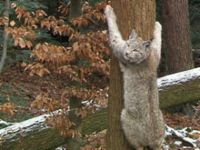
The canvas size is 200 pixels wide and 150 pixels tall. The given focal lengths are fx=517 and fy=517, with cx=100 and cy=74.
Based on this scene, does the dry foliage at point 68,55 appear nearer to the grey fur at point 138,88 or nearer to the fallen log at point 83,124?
the fallen log at point 83,124

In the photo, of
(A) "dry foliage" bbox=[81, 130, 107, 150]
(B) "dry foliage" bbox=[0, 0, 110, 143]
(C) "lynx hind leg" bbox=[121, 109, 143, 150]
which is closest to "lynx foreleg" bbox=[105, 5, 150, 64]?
(C) "lynx hind leg" bbox=[121, 109, 143, 150]

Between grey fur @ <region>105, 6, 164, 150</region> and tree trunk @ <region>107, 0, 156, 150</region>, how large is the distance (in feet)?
0.25

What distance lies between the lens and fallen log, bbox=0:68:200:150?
779 centimetres

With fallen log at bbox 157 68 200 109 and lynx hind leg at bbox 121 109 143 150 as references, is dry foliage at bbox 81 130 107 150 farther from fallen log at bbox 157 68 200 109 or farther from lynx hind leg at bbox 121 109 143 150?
fallen log at bbox 157 68 200 109

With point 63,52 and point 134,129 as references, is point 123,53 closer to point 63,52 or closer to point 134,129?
point 134,129

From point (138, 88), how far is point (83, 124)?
10.6ft

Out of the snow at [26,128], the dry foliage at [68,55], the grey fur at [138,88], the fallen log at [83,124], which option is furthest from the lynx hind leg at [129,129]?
the snow at [26,128]

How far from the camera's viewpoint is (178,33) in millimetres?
11961

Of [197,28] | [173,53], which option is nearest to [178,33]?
[173,53]

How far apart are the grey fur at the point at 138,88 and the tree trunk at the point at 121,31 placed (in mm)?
76

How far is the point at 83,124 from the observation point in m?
8.22

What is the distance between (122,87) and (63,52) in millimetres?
1183

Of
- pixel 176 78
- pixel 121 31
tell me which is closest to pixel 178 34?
pixel 176 78

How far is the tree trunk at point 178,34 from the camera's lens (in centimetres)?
1191
